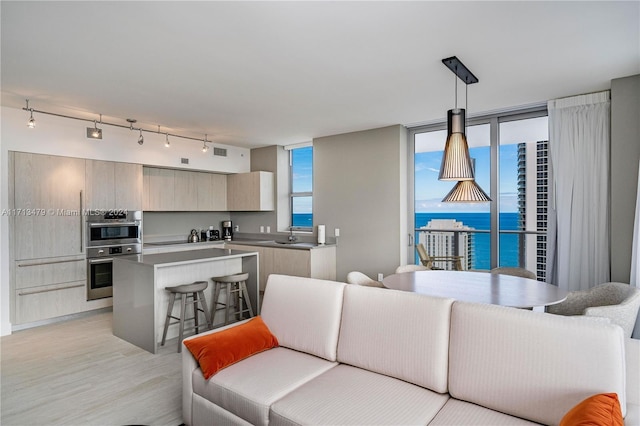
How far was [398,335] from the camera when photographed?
2020 mm

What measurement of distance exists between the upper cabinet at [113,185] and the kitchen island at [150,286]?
1.30 m

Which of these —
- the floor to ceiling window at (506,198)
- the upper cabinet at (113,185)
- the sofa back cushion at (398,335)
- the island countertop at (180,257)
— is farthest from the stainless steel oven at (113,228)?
the floor to ceiling window at (506,198)

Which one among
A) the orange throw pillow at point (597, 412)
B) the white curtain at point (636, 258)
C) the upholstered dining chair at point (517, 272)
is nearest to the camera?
the orange throw pillow at point (597, 412)

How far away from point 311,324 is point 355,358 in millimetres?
367

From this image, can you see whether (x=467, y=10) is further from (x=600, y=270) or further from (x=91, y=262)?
(x=91, y=262)

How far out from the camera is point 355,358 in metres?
2.14

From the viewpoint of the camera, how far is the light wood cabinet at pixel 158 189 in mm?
5586

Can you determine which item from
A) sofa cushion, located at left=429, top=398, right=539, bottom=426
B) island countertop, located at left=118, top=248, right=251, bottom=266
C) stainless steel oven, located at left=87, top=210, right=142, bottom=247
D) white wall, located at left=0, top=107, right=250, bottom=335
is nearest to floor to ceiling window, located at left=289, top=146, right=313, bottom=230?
white wall, located at left=0, top=107, right=250, bottom=335

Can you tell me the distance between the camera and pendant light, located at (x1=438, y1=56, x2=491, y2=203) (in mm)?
2680

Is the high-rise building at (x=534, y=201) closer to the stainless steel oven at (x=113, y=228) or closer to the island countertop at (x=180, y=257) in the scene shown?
the island countertop at (x=180, y=257)

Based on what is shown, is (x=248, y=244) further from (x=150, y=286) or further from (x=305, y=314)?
(x=305, y=314)

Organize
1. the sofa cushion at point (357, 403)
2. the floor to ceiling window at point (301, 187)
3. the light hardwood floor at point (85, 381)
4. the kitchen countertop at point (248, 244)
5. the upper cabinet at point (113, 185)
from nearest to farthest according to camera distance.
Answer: the sofa cushion at point (357, 403) → the light hardwood floor at point (85, 381) → the upper cabinet at point (113, 185) → the kitchen countertop at point (248, 244) → the floor to ceiling window at point (301, 187)

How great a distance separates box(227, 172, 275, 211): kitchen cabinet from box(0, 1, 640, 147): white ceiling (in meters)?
2.15

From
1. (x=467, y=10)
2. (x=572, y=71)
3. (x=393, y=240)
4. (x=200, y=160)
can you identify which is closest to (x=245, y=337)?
(x=467, y=10)
